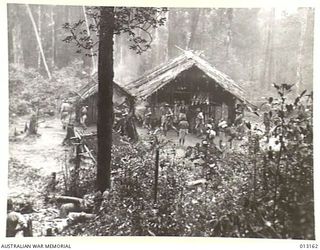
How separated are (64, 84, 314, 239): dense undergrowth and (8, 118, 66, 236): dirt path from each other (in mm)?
102

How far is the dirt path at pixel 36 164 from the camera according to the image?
1.24 metres

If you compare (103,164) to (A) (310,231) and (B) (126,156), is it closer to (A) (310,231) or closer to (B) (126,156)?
(B) (126,156)

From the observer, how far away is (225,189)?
1.26 m

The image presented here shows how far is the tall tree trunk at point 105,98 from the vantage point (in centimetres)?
126

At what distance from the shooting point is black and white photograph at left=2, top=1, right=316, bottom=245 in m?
1.25

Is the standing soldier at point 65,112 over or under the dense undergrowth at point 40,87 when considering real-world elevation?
under

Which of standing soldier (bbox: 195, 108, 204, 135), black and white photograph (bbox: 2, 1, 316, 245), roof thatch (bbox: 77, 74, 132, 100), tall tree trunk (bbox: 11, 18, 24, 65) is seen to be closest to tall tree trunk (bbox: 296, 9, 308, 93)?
black and white photograph (bbox: 2, 1, 316, 245)

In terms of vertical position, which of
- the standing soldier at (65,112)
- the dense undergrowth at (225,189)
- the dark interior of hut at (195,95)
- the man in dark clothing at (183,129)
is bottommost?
the dense undergrowth at (225,189)

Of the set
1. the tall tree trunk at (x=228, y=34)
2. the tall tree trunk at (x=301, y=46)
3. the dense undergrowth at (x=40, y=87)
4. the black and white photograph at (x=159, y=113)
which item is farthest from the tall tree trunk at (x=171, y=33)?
the tall tree trunk at (x=301, y=46)

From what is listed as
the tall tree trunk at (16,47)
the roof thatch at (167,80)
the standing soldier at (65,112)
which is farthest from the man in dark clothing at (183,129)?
the tall tree trunk at (16,47)

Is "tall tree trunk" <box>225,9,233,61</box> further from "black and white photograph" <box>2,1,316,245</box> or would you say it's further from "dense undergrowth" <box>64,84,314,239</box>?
"dense undergrowth" <box>64,84,314,239</box>

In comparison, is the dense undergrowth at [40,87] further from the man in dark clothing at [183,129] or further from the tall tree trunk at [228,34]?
the tall tree trunk at [228,34]

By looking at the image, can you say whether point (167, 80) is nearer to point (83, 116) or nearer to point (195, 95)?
point (195, 95)

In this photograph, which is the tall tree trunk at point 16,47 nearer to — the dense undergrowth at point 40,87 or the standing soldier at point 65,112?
the dense undergrowth at point 40,87
